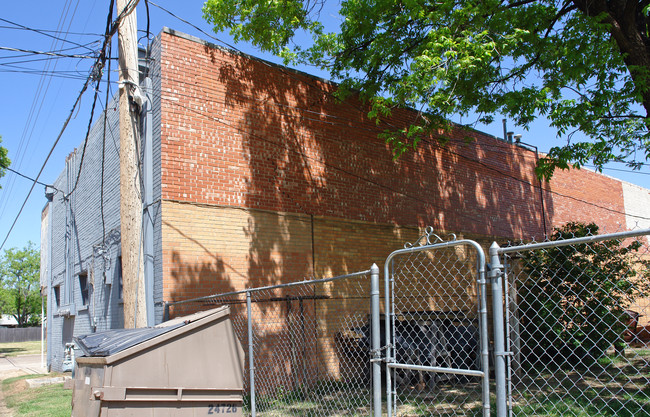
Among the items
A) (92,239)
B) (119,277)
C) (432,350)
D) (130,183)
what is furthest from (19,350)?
(432,350)

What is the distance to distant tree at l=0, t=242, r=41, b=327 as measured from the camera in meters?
66.7

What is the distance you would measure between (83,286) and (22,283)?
60.8 m

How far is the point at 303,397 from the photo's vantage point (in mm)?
9047

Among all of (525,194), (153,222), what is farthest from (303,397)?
(525,194)

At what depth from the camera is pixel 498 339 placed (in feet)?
11.0

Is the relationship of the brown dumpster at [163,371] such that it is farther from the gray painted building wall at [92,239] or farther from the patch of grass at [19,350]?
the patch of grass at [19,350]

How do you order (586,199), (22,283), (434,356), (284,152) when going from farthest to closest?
(22,283) < (586,199) < (284,152) < (434,356)

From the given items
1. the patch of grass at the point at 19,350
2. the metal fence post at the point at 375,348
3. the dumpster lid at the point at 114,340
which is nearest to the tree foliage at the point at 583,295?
the metal fence post at the point at 375,348

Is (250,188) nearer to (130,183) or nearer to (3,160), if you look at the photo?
(130,183)

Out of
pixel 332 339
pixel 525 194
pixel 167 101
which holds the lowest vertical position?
pixel 332 339

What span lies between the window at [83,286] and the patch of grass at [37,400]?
2394mm

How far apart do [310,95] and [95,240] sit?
6.82m

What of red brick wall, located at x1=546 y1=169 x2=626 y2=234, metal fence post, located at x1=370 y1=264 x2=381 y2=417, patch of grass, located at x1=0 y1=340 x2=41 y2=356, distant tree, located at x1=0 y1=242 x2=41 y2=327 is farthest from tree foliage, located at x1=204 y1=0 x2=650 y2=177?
distant tree, located at x1=0 y1=242 x2=41 y2=327

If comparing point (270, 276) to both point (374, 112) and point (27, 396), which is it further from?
point (27, 396)
